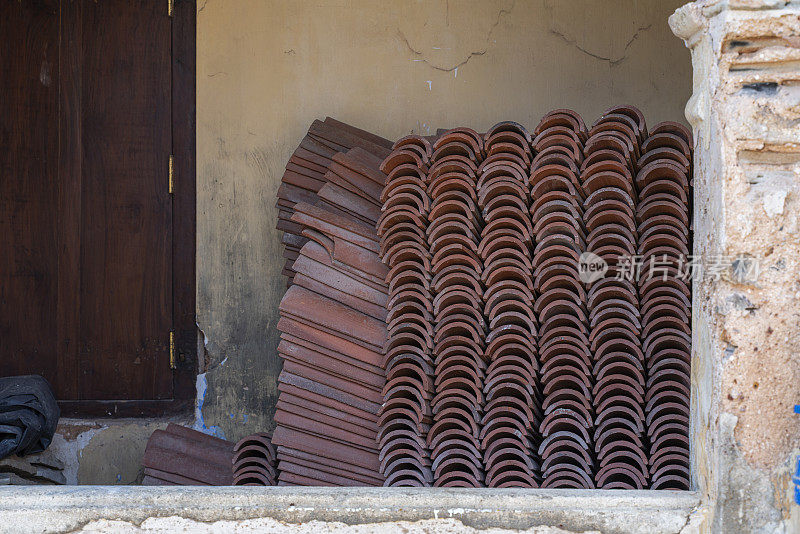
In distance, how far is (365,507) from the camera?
2.86m

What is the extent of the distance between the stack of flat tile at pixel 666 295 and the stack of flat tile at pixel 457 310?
2.61ft

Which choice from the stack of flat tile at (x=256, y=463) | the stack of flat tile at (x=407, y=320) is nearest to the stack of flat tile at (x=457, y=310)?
the stack of flat tile at (x=407, y=320)

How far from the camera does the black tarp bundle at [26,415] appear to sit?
4320 mm


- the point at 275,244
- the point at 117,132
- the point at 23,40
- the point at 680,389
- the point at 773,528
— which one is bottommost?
the point at 773,528

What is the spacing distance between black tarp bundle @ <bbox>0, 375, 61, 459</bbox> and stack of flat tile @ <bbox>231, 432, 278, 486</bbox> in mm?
1136

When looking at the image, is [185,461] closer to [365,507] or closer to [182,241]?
[182,241]

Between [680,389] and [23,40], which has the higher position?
[23,40]

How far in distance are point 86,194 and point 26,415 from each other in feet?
5.00

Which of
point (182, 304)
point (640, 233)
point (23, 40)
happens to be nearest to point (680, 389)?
point (640, 233)

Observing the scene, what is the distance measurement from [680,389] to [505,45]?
8.81ft

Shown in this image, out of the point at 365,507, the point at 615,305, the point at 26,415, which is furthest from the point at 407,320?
the point at 26,415

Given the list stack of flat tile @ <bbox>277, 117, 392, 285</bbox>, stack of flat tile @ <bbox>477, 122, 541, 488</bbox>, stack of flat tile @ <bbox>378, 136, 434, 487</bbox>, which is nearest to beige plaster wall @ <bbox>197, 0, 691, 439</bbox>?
stack of flat tile @ <bbox>277, 117, 392, 285</bbox>

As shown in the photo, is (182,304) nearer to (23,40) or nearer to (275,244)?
(275,244)

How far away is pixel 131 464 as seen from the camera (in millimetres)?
5211
